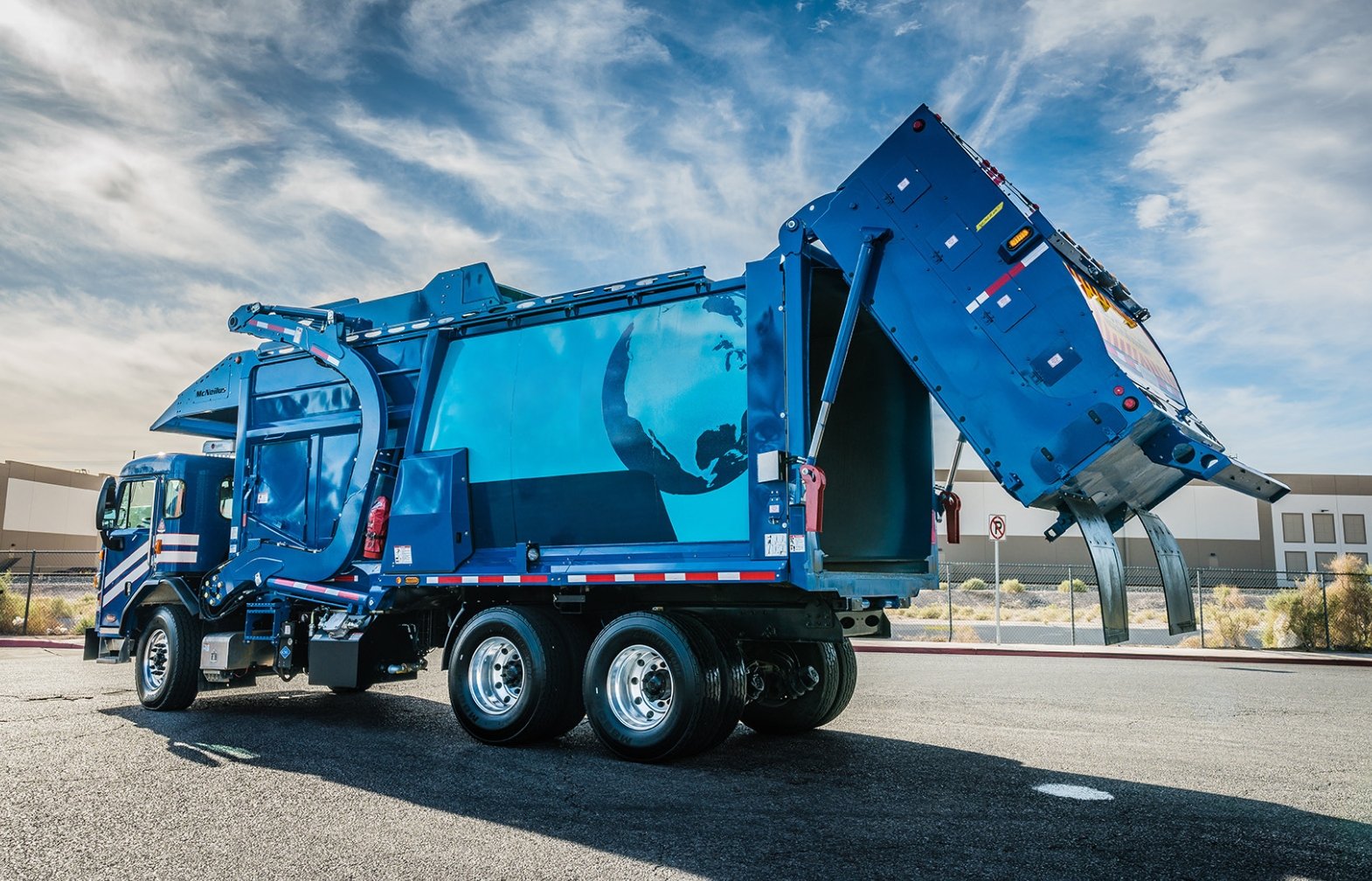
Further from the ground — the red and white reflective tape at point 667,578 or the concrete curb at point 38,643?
the red and white reflective tape at point 667,578

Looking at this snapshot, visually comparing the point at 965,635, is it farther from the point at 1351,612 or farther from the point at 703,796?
the point at 703,796

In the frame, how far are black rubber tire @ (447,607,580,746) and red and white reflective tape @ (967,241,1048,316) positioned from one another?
152 inches

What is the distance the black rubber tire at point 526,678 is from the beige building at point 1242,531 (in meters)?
38.6

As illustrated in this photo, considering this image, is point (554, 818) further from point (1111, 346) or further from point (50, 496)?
point (50, 496)

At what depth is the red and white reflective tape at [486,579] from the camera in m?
7.96

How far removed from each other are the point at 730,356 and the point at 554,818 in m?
3.42

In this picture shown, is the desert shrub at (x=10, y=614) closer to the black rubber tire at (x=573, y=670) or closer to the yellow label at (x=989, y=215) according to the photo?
the black rubber tire at (x=573, y=670)

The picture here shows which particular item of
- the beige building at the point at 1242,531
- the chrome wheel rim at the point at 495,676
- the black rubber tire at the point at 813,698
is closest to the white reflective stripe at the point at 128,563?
the chrome wheel rim at the point at 495,676

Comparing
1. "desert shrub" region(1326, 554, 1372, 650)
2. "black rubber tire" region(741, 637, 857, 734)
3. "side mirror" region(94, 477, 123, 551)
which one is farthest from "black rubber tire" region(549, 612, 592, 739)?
"desert shrub" region(1326, 554, 1372, 650)

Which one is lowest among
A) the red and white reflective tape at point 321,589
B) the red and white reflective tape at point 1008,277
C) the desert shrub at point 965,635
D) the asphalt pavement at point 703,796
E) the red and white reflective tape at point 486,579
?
the asphalt pavement at point 703,796

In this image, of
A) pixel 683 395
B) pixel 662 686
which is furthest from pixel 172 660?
pixel 683 395

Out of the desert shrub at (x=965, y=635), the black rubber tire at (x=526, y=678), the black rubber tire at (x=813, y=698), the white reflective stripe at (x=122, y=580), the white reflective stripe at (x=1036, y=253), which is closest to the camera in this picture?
the white reflective stripe at (x=1036, y=253)

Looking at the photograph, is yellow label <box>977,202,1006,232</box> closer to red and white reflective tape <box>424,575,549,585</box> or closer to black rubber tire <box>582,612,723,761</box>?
black rubber tire <box>582,612,723,761</box>

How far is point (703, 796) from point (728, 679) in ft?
3.85
